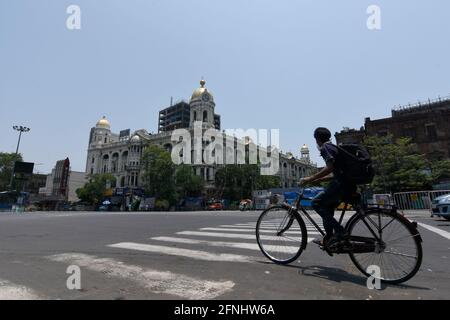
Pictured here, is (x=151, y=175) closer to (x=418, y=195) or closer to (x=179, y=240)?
(x=418, y=195)

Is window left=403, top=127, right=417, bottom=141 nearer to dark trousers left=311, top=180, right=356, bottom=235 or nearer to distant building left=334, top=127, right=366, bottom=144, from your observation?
distant building left=334, top=127, right=366, bottom=144

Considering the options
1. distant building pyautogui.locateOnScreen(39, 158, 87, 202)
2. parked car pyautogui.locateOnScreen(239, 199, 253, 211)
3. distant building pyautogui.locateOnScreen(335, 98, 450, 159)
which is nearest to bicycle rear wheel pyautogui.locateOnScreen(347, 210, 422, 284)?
parked car pyautogui.locateOnScreen(239, 199, 253, 211)

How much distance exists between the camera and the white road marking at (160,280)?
10.2 feet

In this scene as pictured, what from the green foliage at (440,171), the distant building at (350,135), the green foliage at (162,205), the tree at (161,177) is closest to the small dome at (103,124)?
the tree at (161,177)

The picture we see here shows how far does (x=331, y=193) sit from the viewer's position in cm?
397

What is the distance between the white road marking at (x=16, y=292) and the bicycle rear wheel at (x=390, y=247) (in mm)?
3607

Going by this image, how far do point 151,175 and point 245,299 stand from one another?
198ft

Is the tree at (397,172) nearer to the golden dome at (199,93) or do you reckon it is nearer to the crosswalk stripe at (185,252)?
the crosswalk stripe at (185,252)

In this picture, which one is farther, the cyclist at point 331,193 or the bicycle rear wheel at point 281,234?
the bicycle rear wheel at point 281,234

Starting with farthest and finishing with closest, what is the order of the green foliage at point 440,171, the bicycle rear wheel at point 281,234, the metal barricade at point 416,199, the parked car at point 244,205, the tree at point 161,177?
1. the tree at point 161,177
2. the parked car at point 244,205
3. the green foliage at point 440,171
4. the metal barricade at point 416,199
5. the bicycle rear wheel at point 281,234

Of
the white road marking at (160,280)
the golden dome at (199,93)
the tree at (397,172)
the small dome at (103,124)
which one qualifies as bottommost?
the white road marking at (160,280)

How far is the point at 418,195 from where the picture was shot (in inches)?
822

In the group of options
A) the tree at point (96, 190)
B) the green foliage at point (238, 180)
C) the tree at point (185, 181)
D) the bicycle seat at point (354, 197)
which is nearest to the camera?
the bicycle seat at point (354, 197)
